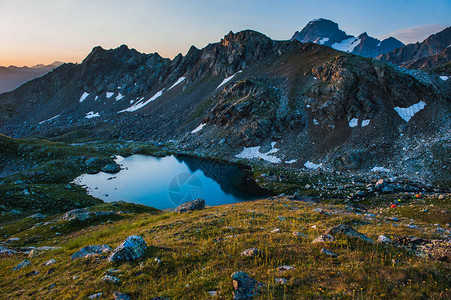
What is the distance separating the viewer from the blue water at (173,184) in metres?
41.6

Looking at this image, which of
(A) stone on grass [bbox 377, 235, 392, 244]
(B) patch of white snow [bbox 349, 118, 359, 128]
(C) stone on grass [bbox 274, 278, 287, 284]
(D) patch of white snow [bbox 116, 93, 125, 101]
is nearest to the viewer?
(C) stone on grass [bbox 274, 278, 287, 284]

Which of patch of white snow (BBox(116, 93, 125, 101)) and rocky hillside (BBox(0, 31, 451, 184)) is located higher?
patch of white snow (BBox(116, 93, 125, 101))

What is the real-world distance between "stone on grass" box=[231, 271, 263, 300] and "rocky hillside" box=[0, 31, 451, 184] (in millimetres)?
45345

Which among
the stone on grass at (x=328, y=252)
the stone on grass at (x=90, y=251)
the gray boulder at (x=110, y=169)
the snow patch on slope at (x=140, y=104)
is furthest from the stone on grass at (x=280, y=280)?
the snow patch on slope at (x=140, y=104)

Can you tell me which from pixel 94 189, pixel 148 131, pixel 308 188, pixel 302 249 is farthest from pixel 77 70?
pixel 302 249

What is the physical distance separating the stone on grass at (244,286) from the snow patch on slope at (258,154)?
2027 inches

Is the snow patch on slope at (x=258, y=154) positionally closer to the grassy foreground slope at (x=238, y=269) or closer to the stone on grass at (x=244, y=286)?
the grassy foreground slope at (x=238, y=269)

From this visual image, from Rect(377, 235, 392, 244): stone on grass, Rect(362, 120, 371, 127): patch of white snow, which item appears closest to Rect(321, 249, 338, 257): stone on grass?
Rect(377, 235, 392, 244): stone on grass

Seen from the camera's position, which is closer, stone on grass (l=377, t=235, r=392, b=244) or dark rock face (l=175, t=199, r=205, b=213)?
stone on grass (l=377, t=235, r=392, b=244)

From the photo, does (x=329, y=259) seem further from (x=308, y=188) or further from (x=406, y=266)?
(x=308, y=188)

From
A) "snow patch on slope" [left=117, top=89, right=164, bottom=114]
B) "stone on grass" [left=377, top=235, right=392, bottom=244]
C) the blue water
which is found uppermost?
"snow patch on slope" [left=117, top=89, right=164, bottom=114]

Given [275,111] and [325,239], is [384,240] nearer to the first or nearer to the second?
[325,239]

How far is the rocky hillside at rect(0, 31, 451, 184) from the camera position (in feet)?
155

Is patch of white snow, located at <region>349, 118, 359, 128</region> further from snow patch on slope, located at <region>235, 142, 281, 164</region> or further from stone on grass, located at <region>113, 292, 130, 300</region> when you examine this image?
stone on grass, located at <region>113, 292, 130, 300</region>
